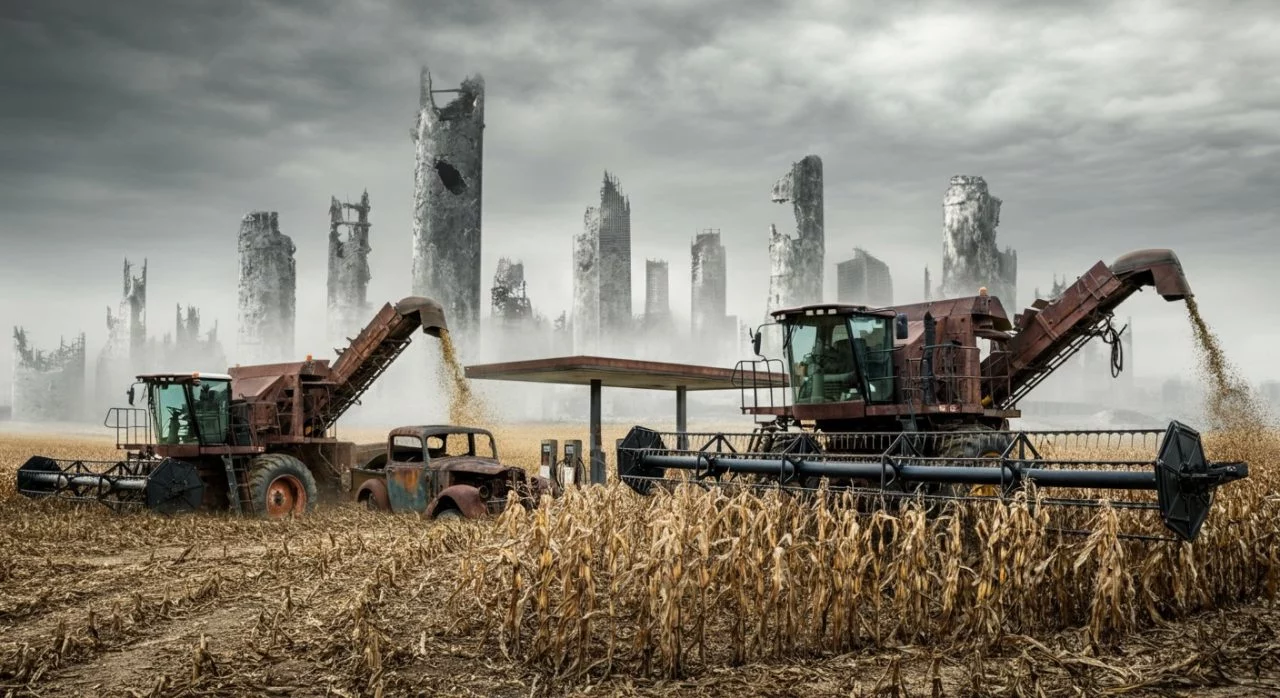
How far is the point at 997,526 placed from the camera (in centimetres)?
654

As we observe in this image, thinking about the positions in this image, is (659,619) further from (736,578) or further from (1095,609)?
(1095,609)

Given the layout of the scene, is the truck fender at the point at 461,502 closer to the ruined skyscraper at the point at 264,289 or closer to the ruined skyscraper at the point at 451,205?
the ruined skyscraper at the point at 451,205

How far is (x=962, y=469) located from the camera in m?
7.75

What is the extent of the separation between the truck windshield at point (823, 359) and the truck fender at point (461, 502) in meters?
4.59

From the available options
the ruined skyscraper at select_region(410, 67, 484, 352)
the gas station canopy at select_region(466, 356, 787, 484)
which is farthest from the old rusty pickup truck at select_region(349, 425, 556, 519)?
the ruined skyscraper at select_region(410, 67, 484, 352)

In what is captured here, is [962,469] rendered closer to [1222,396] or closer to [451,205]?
[1222,396]

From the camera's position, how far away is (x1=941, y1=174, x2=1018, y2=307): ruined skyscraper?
56.1 m

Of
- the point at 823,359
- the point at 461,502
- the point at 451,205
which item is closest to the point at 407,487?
the point at 461,502

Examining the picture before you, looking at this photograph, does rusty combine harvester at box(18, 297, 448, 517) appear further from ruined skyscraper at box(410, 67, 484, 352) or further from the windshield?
ruined skyscraper at box(410, 67, 484, 352)

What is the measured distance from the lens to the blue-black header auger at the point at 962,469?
21.3 feet

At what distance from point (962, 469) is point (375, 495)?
9.92 m

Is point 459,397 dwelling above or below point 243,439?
above

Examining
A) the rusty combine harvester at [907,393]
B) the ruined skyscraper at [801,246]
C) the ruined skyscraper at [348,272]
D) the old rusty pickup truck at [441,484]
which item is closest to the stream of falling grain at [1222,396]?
the rusty combine harvester at [907,393]

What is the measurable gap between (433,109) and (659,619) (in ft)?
163
